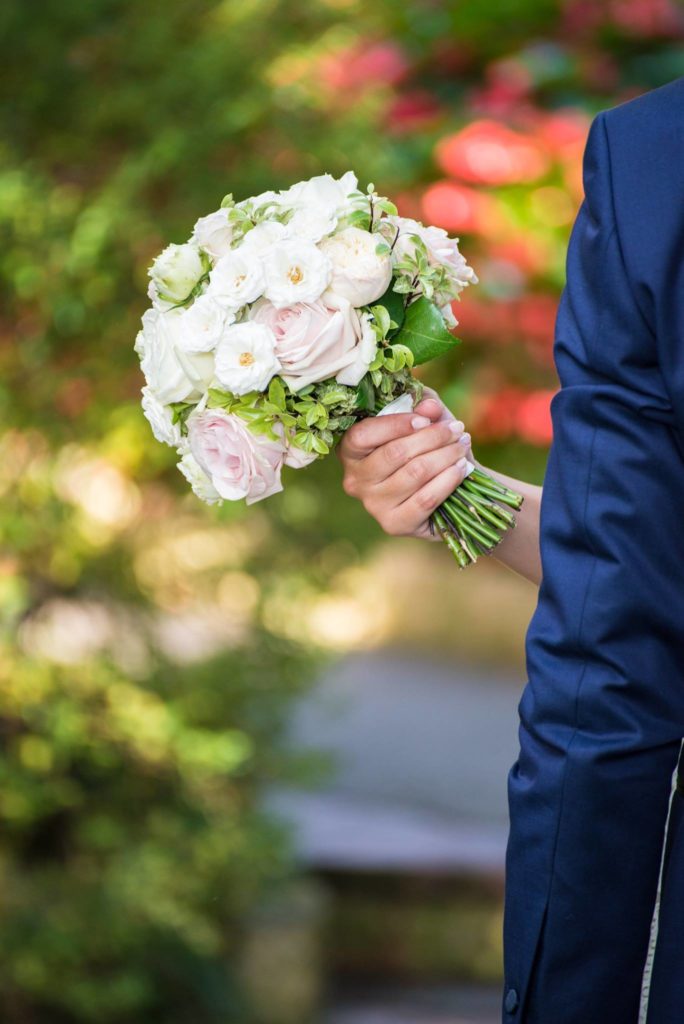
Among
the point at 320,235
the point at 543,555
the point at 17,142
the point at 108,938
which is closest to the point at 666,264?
the point at 543,555

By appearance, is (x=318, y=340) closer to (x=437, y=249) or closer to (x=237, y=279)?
(x=237, y=279)

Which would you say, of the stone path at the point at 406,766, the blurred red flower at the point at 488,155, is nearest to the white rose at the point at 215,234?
the stone path at the point at 406,766

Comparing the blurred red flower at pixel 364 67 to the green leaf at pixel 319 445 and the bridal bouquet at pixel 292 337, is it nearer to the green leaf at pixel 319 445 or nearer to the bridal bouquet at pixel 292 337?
the bridal bouquet at pixel 292 337

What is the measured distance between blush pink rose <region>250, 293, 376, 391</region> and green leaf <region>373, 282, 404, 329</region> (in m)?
0.07

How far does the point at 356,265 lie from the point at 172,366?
241 millimetres

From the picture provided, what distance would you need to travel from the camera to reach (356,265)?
4.94 ft

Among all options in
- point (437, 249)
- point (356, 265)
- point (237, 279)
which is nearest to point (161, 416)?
point (237, 279)

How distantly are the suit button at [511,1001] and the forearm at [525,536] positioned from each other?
500 millimetres

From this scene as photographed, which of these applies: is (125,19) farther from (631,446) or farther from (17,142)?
(631,446)

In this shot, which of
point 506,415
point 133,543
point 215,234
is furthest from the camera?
point 506,415

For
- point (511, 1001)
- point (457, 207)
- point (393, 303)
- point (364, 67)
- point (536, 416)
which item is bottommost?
point (511, 1001)

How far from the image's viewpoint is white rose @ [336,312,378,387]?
1510mm

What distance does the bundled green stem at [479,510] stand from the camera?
1.57m

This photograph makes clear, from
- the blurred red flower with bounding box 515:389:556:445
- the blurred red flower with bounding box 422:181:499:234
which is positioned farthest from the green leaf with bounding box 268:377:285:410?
the blurred red flower with bounding box 515:389:556:445
